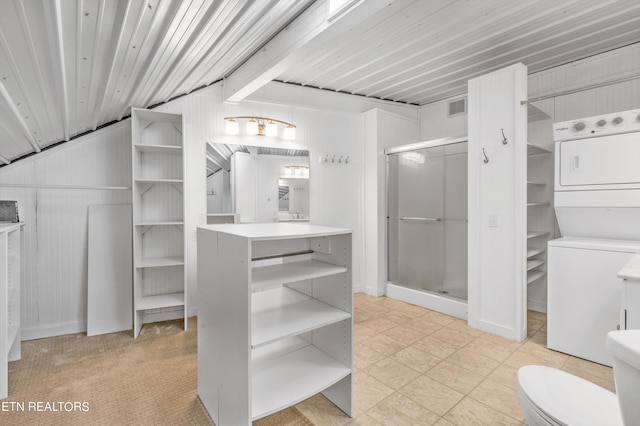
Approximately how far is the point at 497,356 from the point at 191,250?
3257 mm

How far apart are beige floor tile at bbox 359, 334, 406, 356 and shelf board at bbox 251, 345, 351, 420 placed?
3.04ft

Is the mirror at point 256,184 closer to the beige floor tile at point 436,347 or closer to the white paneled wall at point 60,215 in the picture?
the white paneled wall at point 60,215

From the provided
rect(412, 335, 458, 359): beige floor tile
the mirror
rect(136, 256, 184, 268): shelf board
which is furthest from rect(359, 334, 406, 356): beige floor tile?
rect(136, 256, 184, 268): shelf board

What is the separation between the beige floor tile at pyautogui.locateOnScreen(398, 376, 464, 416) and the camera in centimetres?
204

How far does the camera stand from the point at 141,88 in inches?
104

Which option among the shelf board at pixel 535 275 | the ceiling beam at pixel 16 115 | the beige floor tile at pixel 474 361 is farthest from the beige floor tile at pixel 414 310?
the ceiling beam at pixel 16 115

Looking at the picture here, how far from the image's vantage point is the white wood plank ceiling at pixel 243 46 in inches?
57.2

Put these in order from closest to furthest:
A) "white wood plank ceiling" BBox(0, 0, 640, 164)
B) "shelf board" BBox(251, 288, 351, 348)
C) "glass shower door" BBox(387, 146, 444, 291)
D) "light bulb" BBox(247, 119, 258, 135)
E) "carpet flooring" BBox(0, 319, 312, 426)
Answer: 1. "white wood plank ceiling" BBox(0, 0, 640, 164)
2. "shelf board" BBox(251, 288, 351, 348)
3. "carpet flooring" BBox(0, 319, 312, 426)
4. "light bulb" BBox(247, 119, 258, 135)
5. "glass shower door" BBox(387, 146, 444, 291)

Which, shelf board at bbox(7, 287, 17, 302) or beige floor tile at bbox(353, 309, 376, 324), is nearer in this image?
shelf board at bbox(7, 287, 17, 302)

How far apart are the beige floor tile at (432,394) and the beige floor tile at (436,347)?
464 millimetres

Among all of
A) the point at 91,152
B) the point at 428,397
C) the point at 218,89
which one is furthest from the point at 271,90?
the point at 428,397

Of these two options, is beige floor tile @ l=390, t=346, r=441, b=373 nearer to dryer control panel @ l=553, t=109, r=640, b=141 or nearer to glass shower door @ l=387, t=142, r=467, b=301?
glass shower door @ l=387, t=142, r=467, b=301

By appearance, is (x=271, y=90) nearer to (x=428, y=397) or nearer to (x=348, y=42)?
(x=348, y=42)

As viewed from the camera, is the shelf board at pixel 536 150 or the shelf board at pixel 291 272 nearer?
the shelf board at pixel 291 272
